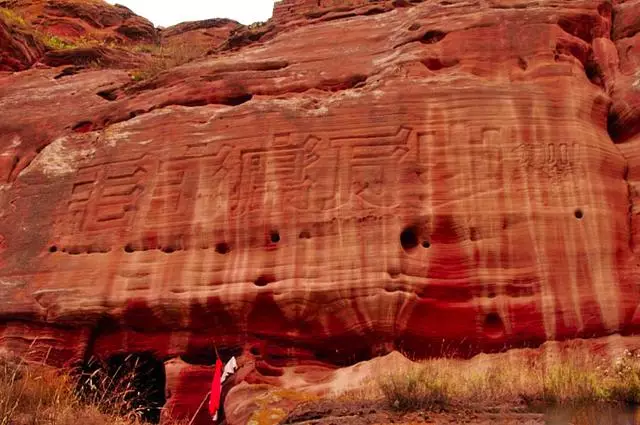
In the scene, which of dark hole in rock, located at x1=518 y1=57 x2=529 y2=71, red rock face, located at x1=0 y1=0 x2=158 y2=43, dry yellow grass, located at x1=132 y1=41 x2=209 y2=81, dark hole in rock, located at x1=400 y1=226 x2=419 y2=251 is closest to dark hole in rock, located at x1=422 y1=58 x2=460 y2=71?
dark hole in rock, located at x1=518 y1=57 x2=529 y2=71

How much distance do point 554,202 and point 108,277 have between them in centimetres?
675

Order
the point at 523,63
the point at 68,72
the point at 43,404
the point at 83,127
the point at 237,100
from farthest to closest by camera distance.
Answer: the point at 68,72 < the point at 83,127 < the point at 237,100 < the point at 523,63 < the point at 43,404

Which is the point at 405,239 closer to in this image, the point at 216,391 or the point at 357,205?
the point at 357,205

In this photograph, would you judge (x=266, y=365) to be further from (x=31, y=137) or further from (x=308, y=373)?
(x=31, y=137)

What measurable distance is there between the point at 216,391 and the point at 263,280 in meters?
1.88

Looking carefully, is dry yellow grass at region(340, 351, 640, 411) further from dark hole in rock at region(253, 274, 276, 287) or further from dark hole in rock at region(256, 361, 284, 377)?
dark hole in rock at region(253, 274, 276, 287)

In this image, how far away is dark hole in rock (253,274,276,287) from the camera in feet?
42.4

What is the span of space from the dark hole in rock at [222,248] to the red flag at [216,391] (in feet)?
6.20

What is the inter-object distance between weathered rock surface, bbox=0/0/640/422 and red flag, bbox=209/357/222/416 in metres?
0.68

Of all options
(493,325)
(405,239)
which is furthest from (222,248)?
(493,325)

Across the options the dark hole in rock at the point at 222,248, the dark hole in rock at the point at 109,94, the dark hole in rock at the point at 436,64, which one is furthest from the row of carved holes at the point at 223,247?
the dark hole in rock at the point at 109,94

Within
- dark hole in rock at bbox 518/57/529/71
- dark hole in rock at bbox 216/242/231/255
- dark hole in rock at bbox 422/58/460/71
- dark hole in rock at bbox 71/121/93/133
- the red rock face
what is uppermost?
the red rock face

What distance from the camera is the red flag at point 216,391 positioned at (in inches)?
457

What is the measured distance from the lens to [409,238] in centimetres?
1286
